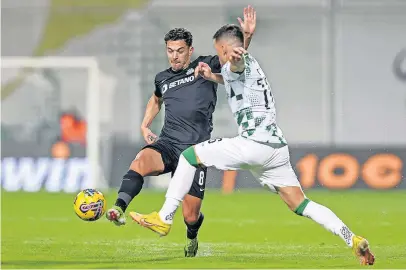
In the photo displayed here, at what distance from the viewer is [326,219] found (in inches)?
406

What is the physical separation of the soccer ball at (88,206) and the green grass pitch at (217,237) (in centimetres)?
43

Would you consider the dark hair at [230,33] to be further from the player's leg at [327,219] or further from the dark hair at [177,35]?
the player's leg at [327,219]

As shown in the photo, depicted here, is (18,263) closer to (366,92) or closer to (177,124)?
(177,124)

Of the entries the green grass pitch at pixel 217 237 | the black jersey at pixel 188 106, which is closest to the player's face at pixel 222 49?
the black jersey at pixel 188 106

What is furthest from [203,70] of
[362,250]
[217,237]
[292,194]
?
[217,237]

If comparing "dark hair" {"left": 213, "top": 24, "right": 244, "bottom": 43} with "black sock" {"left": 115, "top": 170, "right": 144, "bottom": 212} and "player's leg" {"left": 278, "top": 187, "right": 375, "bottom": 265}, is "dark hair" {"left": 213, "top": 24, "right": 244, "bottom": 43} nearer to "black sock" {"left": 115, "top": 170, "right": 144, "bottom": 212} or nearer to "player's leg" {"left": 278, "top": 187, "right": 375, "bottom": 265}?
"player's leg" {"left": 278, "top": 187, "right": 375, "bottom": 265}

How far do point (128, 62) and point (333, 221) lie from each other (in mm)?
19873

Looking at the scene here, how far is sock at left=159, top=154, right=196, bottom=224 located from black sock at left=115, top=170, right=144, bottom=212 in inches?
25.5

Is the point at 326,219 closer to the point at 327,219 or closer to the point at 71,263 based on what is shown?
the point at 327,219

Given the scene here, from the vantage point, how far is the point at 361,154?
2530 cm

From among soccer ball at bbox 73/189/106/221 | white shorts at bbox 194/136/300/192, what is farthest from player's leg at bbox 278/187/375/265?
soccer ball at bbox 73/189/106/221

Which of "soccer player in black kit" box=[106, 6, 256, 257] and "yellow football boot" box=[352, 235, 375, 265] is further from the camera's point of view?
"soccer player in black kit" box=[106, 6, 256, 257]

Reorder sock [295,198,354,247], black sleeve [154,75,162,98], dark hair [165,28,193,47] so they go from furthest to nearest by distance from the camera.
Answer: black sleeve [154,75,162,98] < dark hair [165,28,193,47] < sock [295,198,354,247]

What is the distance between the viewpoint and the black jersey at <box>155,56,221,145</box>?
38.6 feet
